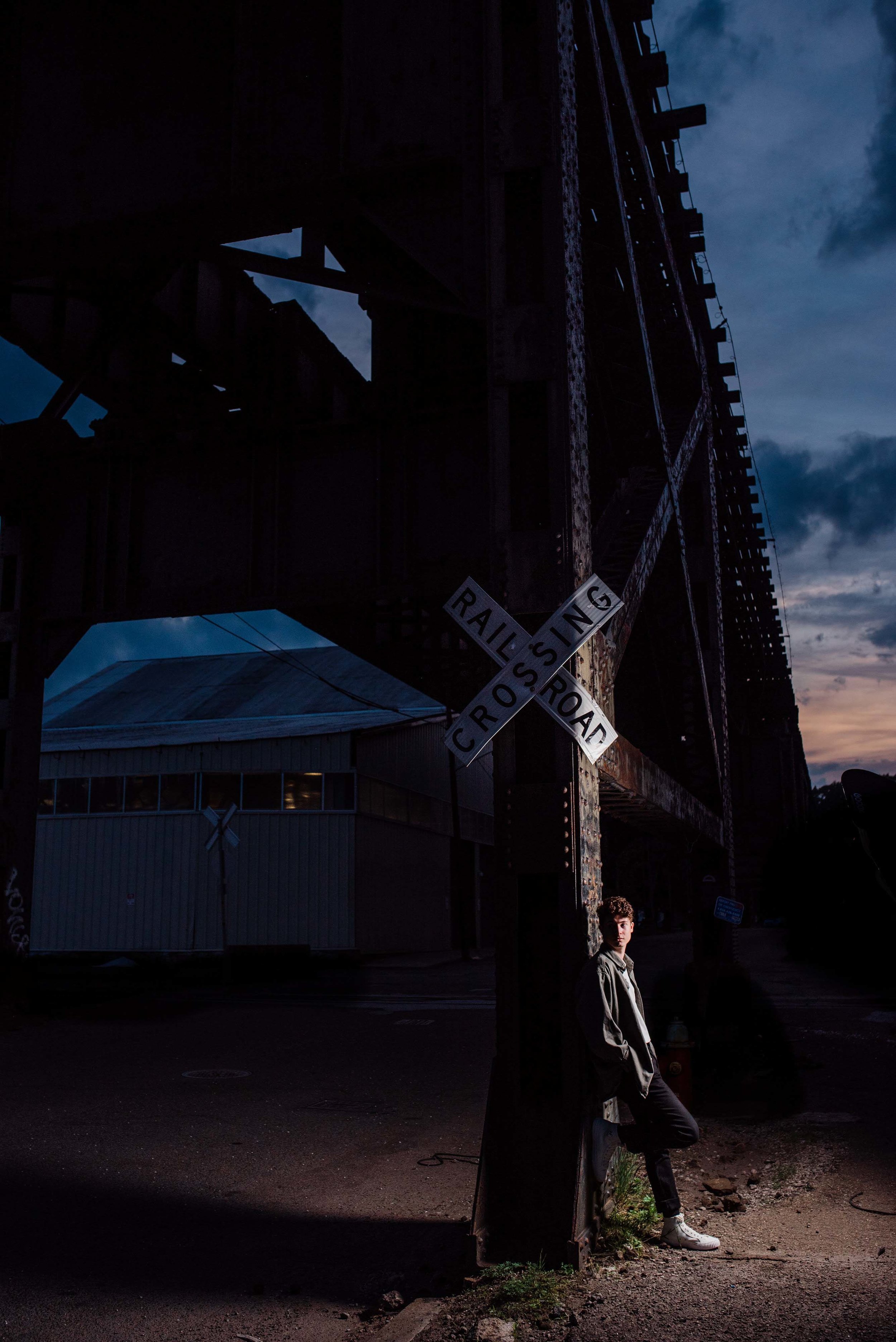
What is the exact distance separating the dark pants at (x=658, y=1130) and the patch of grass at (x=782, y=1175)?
64.6 inches

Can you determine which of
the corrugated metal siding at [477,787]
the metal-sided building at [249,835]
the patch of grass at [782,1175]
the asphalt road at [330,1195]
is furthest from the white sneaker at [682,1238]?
the corrugated metal siding at [477,787]

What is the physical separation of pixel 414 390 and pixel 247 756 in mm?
20183

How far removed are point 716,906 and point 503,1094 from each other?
8.59 m

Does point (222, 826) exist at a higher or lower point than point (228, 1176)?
higher

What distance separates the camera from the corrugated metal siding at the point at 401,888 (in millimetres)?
30438

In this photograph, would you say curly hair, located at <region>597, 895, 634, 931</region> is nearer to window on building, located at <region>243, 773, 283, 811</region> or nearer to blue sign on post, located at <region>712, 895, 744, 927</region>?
blue sign on post, located at <region>712, 895, 744, 927</region>

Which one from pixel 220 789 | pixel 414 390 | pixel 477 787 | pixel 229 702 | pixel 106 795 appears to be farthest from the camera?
pixel 477 787

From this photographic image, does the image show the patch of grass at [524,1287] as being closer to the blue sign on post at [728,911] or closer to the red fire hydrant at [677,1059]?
the red fire hydrant at [677,1059]

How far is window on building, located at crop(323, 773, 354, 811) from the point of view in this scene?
98.5ft

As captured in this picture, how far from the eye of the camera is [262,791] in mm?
30406

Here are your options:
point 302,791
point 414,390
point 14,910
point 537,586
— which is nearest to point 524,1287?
point 537,586

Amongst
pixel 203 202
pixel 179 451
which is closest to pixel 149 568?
pixel 179 451

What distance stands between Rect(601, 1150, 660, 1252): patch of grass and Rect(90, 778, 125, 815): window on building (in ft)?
90.8

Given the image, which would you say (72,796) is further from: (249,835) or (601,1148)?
(601,1148)
